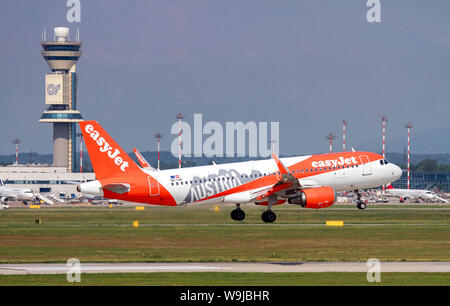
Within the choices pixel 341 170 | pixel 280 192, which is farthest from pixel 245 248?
pixel 341 170

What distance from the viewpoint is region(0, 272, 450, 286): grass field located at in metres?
46.9

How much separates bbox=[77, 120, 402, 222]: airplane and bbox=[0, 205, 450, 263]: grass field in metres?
3.69

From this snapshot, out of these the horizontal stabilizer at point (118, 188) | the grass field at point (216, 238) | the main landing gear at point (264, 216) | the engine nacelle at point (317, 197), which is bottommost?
the grass field at point (216, 238)

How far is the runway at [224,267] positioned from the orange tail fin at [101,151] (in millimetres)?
15516

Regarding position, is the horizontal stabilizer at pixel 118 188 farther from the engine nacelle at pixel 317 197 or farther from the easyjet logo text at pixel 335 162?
the easyjet logo text at pixel 335 162

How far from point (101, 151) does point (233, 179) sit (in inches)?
476

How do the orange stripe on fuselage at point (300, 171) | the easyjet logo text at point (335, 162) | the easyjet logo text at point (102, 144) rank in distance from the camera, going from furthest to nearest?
the easyjet logo text at point (335, 162)
the orange stripe on fuselage at point (300, 171)
the easyjet logo text at point (102, 144)

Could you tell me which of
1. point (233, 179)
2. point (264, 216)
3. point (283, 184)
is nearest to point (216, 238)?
point (264, 216)

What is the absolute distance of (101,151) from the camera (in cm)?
7244

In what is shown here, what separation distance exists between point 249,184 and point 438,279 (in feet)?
102

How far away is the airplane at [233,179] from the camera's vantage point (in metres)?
72.8

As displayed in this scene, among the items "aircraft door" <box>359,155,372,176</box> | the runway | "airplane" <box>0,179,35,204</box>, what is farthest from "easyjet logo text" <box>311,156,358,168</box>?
"airplane" <box>0,179,35,204</box>

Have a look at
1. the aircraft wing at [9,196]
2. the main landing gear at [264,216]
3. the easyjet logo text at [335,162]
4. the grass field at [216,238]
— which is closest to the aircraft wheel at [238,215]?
the main landing gear at [264,216]

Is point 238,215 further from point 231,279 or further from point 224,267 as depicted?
point 231,279
